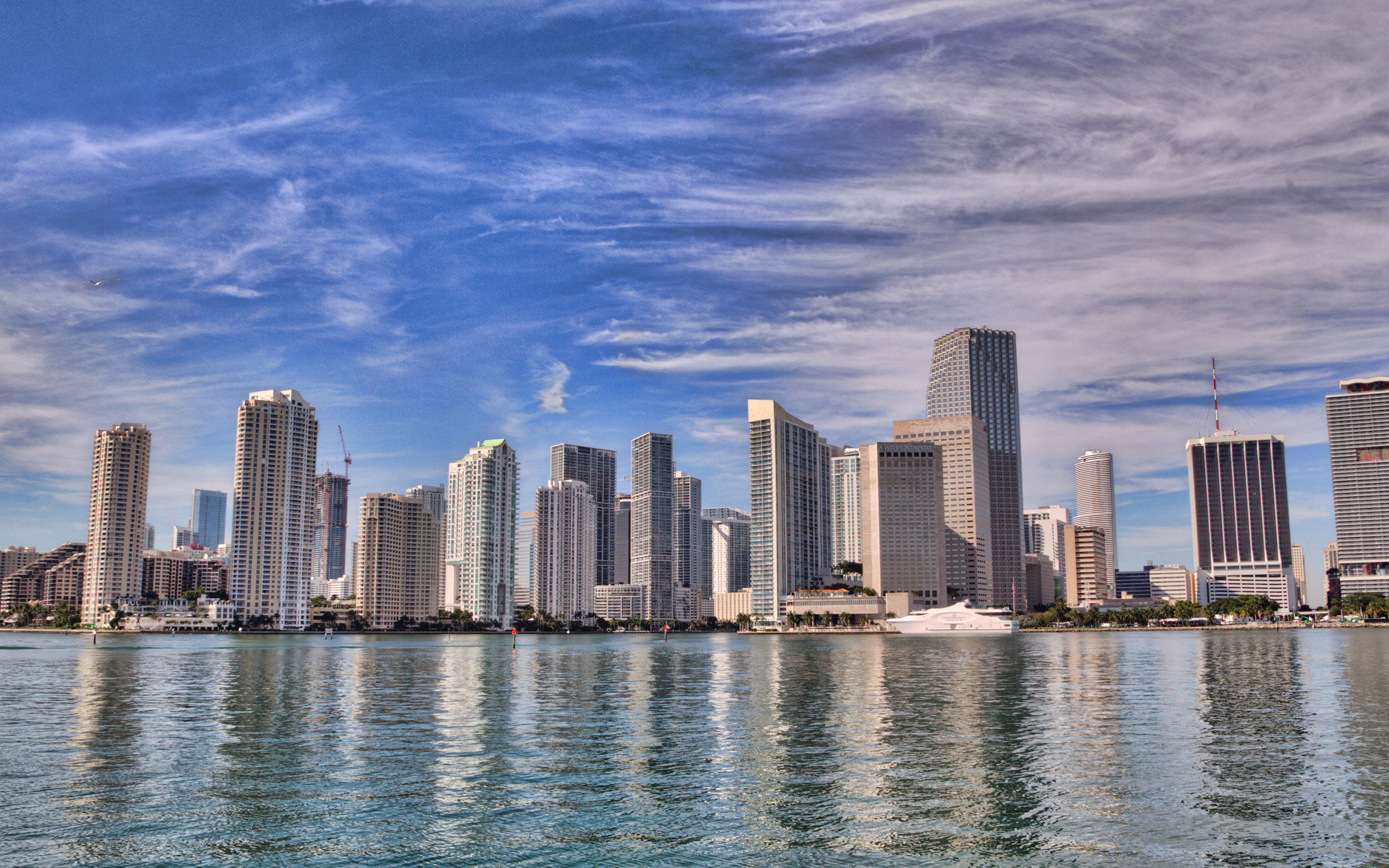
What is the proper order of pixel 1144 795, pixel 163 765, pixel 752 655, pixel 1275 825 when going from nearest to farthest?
pixel 1275 825
pixel 1144 795
pixel 163 765
pixel 752 655

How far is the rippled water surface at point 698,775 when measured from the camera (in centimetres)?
3450

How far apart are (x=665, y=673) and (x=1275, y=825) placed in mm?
91800

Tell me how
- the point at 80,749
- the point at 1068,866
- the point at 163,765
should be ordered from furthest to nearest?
the point at 80,749
the point at 163,765
the point at 1068,866

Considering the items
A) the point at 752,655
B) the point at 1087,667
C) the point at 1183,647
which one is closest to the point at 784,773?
the point at 1087,667

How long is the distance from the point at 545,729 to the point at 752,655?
124m

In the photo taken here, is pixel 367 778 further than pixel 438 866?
Yes

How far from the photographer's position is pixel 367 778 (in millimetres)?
46531

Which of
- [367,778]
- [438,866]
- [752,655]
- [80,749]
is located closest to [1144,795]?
[438,866]

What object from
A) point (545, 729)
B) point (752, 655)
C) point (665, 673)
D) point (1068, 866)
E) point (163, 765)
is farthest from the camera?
point (752, 655)

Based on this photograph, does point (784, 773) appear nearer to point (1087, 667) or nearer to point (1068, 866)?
point (1068, 866)

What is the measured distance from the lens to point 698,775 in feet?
156

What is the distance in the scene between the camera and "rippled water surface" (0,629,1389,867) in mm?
34500

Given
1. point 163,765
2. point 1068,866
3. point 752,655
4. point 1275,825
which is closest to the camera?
point 1068,866

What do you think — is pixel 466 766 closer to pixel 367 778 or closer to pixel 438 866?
pixel 367 778
